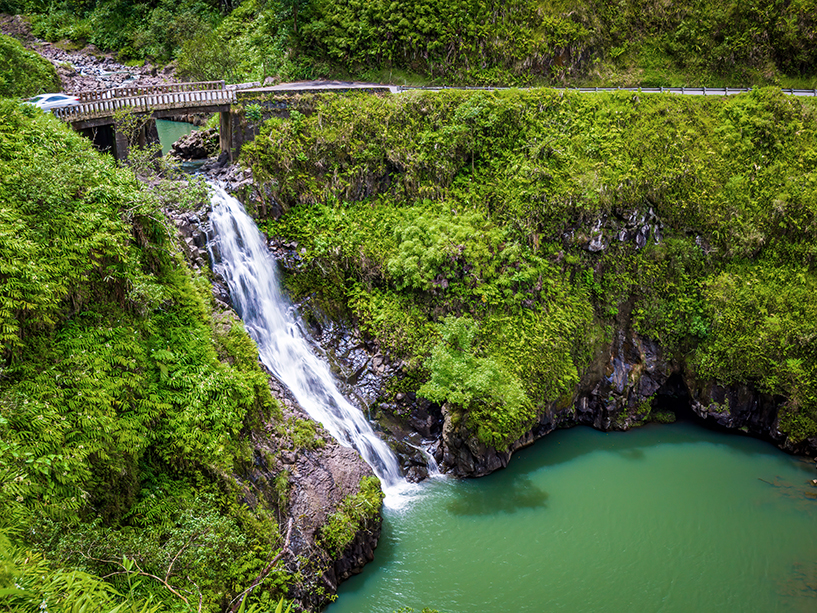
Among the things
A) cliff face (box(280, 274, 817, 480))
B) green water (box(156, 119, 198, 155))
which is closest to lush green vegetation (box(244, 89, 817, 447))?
cliff face (box(280, 274, 817, 480))

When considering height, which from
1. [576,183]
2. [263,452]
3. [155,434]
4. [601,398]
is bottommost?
[601,398]

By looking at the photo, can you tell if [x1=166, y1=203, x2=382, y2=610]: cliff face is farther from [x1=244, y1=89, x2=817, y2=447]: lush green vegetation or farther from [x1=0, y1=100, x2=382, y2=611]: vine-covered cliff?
[x1=244, y1=89, x2=817, y2=447]: lush green vegetation

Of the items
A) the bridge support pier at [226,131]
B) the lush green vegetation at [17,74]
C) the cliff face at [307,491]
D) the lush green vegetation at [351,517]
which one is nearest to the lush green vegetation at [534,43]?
the bridge support pier at [226,131]

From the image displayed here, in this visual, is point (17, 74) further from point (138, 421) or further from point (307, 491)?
point (307, 491)

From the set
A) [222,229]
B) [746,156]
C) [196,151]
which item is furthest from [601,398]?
[196,151]

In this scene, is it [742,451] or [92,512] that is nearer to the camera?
[92,512]

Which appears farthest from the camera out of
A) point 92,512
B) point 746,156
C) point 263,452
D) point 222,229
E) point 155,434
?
point 746,156

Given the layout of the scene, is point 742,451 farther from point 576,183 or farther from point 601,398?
point 576,183
